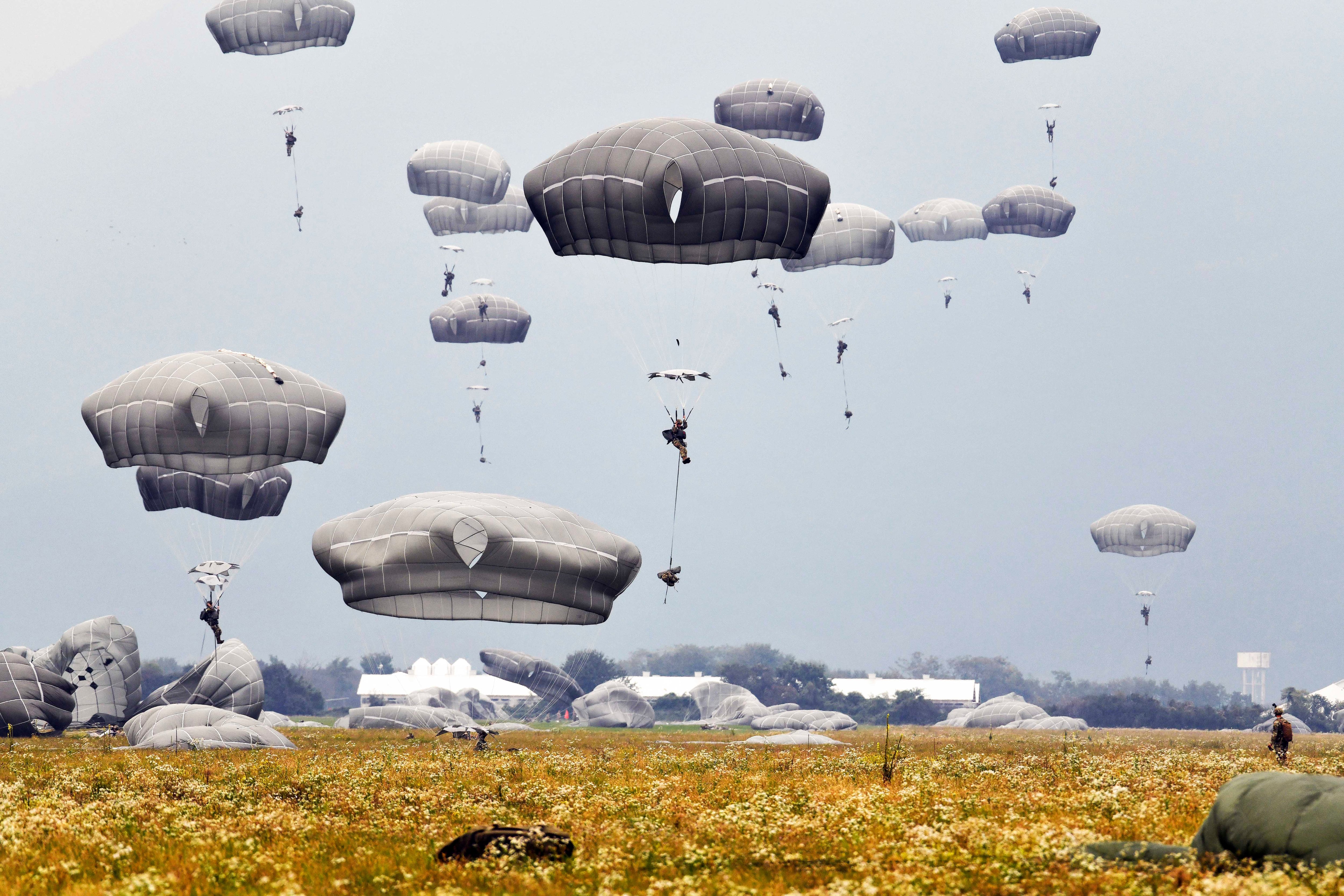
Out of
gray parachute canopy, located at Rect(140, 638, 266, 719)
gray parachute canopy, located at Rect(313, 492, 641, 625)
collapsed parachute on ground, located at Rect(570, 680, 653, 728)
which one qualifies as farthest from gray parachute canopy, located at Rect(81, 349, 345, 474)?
collapsed parachute on ground, located at Rect(570, 680, 653, 728)

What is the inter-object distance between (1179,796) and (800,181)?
16.7m

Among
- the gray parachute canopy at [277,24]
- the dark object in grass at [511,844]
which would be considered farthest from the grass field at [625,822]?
the gray parachute canopy at [277,24]

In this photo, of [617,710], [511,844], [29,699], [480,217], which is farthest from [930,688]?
[511,844]

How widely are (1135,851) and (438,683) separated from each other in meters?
152

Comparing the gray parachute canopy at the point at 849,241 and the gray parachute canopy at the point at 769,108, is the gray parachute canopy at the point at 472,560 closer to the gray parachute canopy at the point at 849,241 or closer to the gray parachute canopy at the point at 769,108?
the gray parachute canopy at the point at 849,241

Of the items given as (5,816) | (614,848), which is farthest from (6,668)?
(614,848)

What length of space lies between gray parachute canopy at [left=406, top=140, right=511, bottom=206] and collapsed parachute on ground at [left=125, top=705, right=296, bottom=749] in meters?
26.7

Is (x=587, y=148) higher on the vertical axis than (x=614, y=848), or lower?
higher

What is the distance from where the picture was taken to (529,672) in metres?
92.5

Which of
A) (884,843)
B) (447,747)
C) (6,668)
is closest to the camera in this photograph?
(884,843)

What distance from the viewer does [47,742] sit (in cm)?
4188

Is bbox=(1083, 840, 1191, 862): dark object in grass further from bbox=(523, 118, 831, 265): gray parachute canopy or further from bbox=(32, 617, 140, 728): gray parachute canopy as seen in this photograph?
bbox=(32, 617, 140, 728): gray parachute canopy

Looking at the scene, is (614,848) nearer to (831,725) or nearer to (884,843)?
(884,843)

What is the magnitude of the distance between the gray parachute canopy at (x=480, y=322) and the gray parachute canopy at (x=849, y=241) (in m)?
22.0
